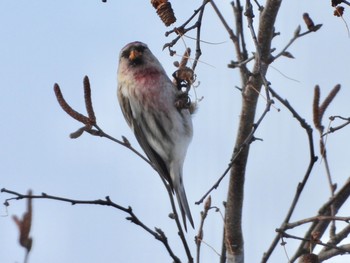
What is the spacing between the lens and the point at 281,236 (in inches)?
105

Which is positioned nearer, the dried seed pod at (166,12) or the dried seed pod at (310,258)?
the dried seed pod at (310,258)

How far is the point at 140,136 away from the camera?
A: 186 inches

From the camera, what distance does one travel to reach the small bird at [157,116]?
15.0ft

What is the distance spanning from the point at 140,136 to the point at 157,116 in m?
0.21

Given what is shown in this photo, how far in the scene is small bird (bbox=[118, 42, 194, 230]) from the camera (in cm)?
456

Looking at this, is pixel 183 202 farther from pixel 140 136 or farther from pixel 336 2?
pixel 336 2

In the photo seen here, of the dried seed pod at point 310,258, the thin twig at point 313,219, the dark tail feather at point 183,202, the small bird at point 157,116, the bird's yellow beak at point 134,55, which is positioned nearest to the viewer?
the thin twig at point 313,219

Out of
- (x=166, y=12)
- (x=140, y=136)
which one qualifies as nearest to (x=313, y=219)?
(x=166, y=12)

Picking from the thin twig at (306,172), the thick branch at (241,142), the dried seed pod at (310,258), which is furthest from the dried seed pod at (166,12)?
the dried seed pod at (310,258)

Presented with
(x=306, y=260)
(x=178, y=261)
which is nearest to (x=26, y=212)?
(x=178, y=261)

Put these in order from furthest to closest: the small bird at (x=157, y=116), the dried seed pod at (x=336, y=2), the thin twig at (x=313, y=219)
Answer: the small bird at (x=157, y=116), the dried seed pod at (x=336, y=2), the thin twig at (x=313, y=219)

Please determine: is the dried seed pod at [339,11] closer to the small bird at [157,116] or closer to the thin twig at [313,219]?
the thin twig at [313,219]

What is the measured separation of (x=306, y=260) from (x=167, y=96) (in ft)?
6.56

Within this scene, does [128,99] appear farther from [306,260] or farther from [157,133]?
[306,260]
